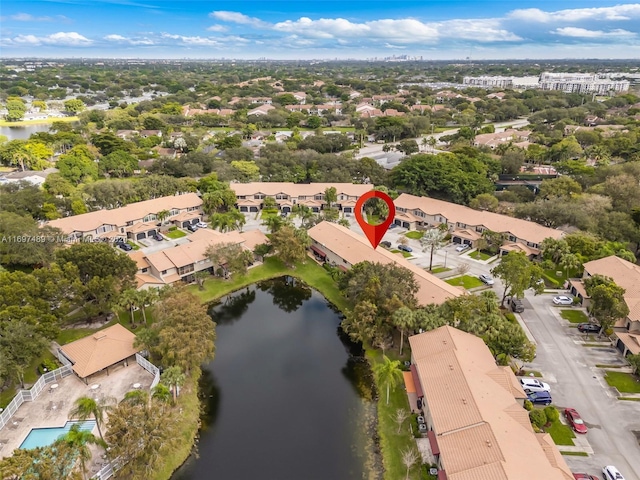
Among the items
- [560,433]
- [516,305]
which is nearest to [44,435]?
[560,433]

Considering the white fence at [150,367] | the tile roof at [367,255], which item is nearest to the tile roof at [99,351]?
the white fence at [150,367]

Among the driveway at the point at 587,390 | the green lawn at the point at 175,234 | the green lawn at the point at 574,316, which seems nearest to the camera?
the driveway at the point at 587,390

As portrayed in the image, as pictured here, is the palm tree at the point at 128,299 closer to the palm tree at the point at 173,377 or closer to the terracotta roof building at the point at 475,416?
the palm tree at the point at 173,377

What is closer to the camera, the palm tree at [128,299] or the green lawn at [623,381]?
the green lawn at [623,381]

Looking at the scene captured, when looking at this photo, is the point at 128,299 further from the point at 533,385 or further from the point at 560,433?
the point at 560,433

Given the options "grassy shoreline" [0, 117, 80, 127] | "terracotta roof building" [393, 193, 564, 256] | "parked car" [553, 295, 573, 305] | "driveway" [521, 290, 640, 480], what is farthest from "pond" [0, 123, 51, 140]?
"driveway" [521, 290, 640, 480]

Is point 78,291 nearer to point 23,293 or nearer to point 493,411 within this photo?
point 23,293

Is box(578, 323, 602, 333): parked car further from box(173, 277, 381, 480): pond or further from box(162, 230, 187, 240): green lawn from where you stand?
box(162, 230, 187, 240): green lawn

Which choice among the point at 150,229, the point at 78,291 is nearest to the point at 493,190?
the point at 150,229
